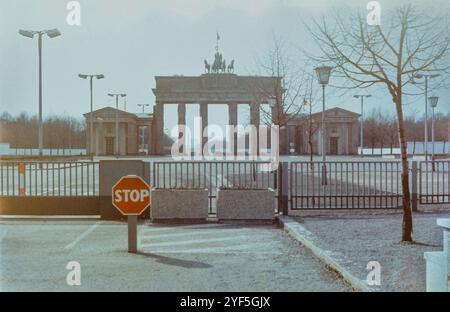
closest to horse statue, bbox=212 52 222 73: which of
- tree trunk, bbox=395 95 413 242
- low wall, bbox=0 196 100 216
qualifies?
low wall, bbox=0 196 100 216

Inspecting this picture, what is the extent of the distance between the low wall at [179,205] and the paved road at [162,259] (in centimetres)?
51

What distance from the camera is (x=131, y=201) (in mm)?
7000

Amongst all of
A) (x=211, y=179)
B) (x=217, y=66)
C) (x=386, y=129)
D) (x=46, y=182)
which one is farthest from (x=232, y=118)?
(x=211, y=179)

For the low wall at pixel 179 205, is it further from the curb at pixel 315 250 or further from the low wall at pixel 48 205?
the curb at pixel 315 250

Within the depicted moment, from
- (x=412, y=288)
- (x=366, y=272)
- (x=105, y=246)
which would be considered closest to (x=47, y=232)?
(x=105, y=246)

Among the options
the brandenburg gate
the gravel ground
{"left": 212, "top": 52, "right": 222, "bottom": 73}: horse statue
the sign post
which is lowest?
the gravel ground

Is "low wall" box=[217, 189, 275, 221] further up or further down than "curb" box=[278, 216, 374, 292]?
further up

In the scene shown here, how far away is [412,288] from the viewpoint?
4.79 m

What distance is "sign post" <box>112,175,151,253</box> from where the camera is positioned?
6.96 m

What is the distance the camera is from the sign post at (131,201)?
696 centimetres

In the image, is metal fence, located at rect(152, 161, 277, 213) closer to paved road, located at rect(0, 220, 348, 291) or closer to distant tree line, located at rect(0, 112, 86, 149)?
paved road, located at rect(0, 220, 348, 291)

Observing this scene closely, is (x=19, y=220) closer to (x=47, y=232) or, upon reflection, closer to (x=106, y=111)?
(x=47, y=232)

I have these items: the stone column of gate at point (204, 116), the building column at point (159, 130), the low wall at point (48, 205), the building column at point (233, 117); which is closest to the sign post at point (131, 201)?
the low wall at point (48, 205)

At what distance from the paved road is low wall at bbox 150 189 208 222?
51 centimetres
